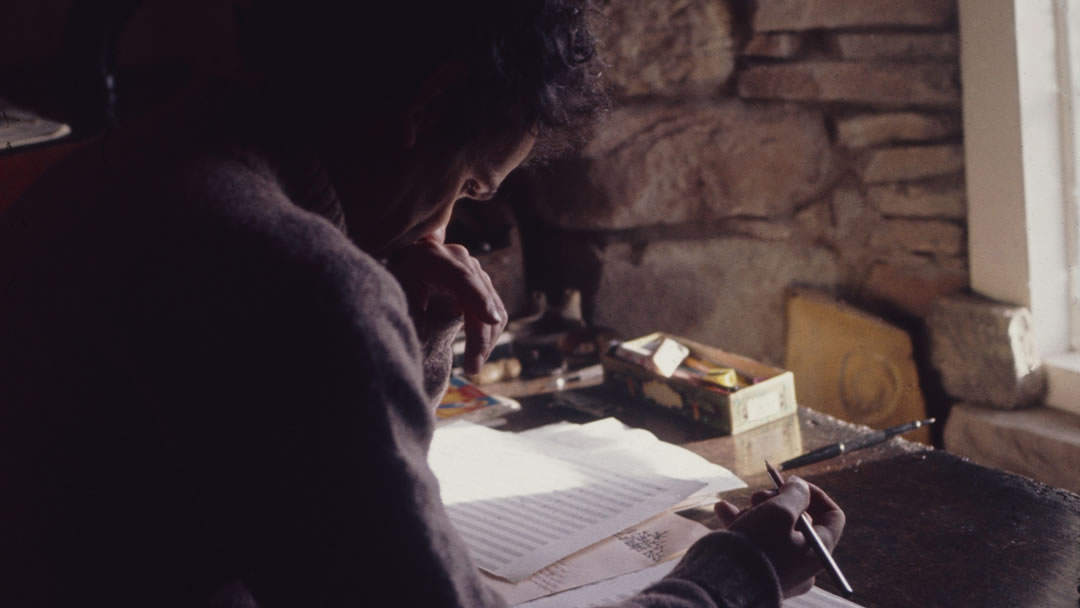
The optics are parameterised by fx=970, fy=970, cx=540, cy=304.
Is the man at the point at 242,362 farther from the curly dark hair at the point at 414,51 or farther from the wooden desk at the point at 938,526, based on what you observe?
the wooden desk at the point at 938,526

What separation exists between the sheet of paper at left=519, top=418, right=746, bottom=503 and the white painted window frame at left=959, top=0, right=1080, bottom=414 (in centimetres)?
85

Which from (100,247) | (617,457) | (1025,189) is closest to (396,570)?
(100,247)

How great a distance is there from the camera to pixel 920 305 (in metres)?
1.98

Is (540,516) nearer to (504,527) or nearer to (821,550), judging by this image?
(504,527)

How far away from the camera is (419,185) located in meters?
0.80

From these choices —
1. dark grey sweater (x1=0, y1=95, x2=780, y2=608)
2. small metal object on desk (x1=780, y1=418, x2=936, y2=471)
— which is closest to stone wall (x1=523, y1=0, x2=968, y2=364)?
small metal object on desk (x1=780, y1=418, x2=936, y2=471)

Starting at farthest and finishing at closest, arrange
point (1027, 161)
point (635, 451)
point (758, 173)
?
point (758, 173)
point (1027, 161)
point (635, 451)

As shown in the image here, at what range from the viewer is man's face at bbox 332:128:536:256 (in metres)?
0.78

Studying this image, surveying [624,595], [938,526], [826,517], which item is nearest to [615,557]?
[624,595]

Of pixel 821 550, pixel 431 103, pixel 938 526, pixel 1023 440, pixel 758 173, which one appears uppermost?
pixel 431 103

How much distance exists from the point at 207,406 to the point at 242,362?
0.11 feet

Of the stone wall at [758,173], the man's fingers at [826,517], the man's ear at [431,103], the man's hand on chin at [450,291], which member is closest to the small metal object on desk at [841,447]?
the man's fingers at [826,517]

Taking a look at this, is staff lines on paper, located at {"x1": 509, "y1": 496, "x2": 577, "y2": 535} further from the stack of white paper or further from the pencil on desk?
the pencil on desk

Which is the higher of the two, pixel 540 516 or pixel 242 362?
pixel 242 362
